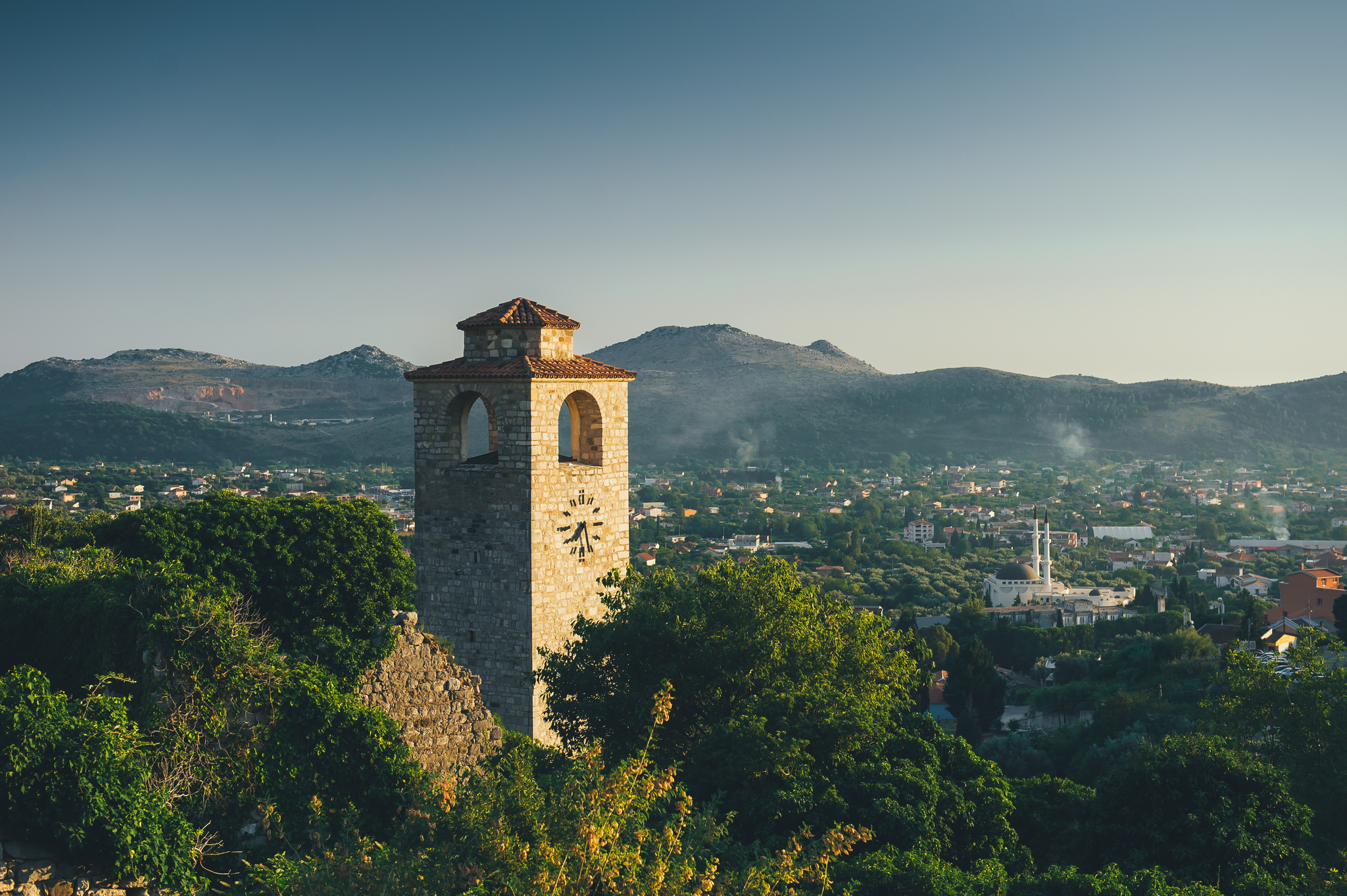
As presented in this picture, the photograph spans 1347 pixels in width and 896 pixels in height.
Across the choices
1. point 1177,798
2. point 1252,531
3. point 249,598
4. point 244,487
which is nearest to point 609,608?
point 249,598

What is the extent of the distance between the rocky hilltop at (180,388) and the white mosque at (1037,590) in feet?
427

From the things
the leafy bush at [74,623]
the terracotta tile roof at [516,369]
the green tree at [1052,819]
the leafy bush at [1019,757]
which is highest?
the terracotta tile roof at [516,369]

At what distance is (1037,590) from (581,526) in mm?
56726

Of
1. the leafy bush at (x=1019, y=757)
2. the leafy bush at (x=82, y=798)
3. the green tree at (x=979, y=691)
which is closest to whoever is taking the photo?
the leafy bush at (x=82, y=798)

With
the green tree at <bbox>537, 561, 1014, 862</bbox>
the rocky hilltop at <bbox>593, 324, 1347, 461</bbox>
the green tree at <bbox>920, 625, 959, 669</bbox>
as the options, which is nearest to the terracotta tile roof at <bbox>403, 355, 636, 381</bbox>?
the green tree at <bbox>537, 561, 1014, 862</bbox>

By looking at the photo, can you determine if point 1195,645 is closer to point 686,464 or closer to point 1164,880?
point 1164,880

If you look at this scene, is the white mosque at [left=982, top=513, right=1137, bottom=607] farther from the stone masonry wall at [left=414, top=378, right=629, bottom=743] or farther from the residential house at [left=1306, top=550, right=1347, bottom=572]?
the stone masonry wall at [left=414, top=378, right=629, bottom=743]

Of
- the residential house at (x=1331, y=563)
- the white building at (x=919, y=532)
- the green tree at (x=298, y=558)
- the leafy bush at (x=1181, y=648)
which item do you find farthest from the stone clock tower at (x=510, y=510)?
the white building at (x=919, y=532)

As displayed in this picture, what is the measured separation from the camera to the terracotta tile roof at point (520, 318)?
44.5 feet

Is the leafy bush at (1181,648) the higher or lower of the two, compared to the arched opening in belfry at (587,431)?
lower

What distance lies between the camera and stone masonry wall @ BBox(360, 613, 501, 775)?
10.5 metres

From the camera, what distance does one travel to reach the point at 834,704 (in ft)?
39.1

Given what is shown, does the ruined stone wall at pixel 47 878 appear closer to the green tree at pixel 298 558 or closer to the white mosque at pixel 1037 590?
the green tree at pixel 298 558

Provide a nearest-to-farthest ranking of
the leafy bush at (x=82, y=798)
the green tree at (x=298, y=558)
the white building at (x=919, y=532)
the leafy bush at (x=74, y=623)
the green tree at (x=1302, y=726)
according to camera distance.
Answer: the leafy bush at (x=82, y=798) < the leafy bush at (x=74, y=623) < the green tree at (x=1302, y=726) < the green tree at (x=298, y=558) < the white building at (x=919, y=532)
